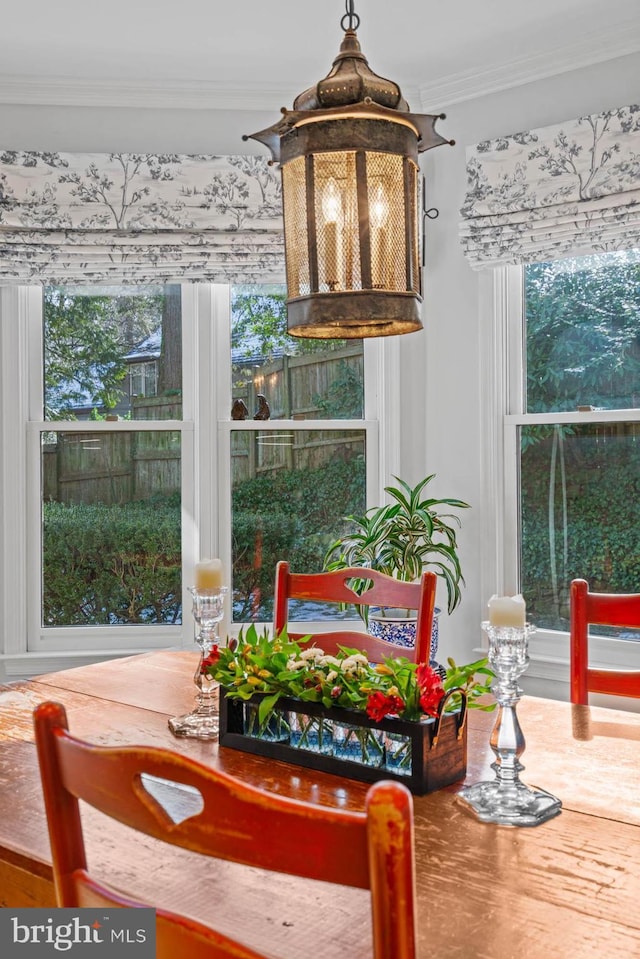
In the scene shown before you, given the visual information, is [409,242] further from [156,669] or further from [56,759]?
[156,669]

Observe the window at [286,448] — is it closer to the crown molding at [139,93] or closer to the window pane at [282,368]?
the window pane at [282,368]

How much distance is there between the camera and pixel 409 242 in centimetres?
148

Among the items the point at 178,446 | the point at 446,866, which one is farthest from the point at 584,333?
the point at 446,866

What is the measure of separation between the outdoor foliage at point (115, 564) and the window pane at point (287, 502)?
0.88 ft

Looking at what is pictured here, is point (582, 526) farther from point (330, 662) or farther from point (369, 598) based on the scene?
point (330, 662)

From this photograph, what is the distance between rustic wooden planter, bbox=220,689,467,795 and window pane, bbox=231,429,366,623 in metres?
1.95

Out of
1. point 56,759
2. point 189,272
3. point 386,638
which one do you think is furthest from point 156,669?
point 189,272

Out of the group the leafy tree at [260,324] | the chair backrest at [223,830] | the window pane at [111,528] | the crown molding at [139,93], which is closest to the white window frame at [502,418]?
the leafy tree at [260,324]

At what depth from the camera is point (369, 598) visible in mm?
2191

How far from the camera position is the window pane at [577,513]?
121 inches

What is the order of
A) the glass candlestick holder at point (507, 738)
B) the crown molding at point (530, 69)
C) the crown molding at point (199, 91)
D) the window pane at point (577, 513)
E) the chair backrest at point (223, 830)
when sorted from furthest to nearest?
the crown molding at point (199, 91) < the window pane at point (577, 513) < the crown molding at point (530, 69) < the glass candlestick holder at point (507, 738) < the chair backrest at point (223, 830)

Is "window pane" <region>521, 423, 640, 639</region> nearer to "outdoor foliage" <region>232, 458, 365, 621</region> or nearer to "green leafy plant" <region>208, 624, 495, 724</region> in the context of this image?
"outdoor foliage" <region>232, 458, 365, 621</region>

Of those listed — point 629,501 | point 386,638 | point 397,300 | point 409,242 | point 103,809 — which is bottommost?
point 386,638

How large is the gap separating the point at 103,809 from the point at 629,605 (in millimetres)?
1458
